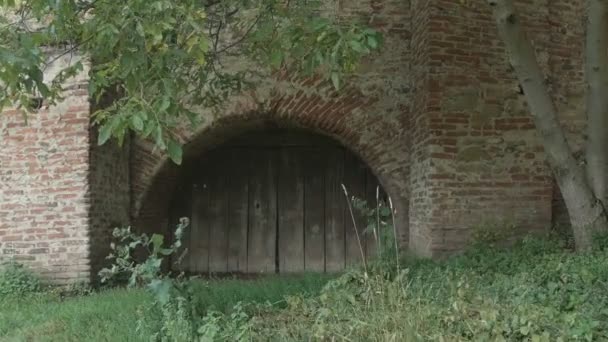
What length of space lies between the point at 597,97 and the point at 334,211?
12.1 feet

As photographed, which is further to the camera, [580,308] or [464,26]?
[464,26]

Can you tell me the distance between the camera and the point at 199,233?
26.1 ft

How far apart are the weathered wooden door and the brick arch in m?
0.96

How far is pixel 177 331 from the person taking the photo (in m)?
3.51

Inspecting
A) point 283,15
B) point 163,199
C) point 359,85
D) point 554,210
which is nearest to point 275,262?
point 163,199

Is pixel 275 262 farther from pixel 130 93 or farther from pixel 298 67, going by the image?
pixel 130 93

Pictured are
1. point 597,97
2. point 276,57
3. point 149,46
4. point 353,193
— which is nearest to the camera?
point 149,46

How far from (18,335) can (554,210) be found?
5358 millimetres

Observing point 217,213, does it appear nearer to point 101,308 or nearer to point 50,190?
point 50,190

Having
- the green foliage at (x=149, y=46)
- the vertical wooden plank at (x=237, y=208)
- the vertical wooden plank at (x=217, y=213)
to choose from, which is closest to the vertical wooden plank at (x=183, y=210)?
the vertical wooden plank at (x=217, y=213)

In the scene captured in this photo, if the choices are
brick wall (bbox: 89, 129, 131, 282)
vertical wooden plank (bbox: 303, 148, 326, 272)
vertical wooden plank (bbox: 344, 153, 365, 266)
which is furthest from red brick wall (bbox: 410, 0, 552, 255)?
brick wall (bbox: 89, 129, 131, 282)

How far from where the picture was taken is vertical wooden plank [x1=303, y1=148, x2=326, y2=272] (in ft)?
25.6

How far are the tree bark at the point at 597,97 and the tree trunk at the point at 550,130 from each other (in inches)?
7.3

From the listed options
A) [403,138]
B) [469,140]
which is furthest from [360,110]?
[469,140]
